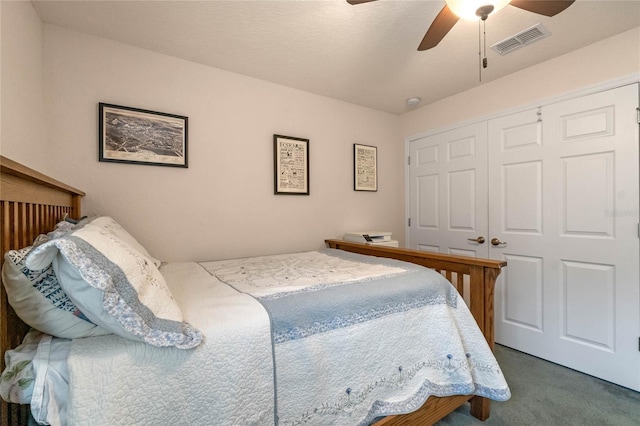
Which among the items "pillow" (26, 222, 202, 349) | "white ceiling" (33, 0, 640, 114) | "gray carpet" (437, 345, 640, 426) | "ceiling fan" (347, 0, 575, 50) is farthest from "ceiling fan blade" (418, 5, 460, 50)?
"gray carpet" (437, 345, 640, 426)

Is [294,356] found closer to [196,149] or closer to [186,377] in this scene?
[186,377]

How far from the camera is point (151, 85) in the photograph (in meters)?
2.01

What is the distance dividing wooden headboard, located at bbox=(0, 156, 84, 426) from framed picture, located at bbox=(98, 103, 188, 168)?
2.36 feet

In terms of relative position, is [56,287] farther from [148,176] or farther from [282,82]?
[282,82]

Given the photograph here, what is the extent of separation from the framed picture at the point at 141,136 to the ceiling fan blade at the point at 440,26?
176 centimetres

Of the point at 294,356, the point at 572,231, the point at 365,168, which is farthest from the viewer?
the point at 365,168

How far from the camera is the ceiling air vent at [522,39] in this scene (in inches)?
70.7

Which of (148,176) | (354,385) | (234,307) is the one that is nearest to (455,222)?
(354,385)

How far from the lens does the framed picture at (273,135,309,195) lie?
99.4 inches

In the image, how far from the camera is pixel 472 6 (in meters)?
1.21

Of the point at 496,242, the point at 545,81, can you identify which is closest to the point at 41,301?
the point at 496,242

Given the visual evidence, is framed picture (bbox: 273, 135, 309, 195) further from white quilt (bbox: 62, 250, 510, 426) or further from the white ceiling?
white quilt (bbox: 62, 250, 510, 426)

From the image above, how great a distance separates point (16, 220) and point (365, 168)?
2751 millimetres

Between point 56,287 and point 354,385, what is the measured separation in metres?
1.09
